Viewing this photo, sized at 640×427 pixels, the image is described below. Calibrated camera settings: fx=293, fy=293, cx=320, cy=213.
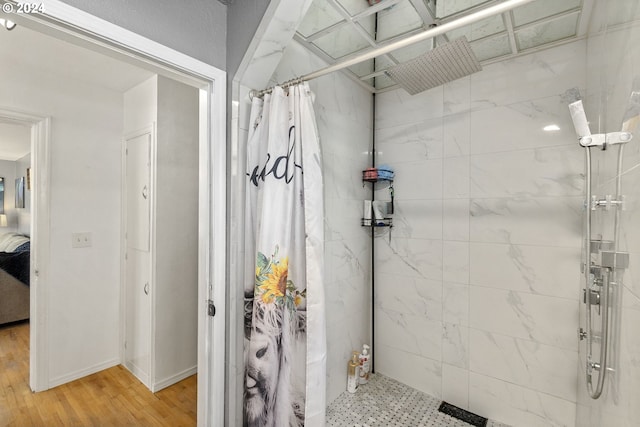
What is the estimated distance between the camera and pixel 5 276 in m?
3.50

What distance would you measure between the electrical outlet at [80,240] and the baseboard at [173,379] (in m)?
1.27

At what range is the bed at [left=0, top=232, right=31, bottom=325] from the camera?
3.44 meters

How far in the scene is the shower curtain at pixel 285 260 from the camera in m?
1.29

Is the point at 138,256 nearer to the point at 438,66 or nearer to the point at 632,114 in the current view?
the point at 438,66

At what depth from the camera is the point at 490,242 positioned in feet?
5.95

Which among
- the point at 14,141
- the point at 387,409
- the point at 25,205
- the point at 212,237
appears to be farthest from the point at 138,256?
the point at 25,205

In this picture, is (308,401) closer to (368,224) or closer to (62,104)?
(368,224)

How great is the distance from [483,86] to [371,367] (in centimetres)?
215

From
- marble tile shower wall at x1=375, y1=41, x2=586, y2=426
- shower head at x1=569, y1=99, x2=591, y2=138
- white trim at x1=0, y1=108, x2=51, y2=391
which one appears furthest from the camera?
white trim at x1=0, y1=108, x2=51, y2=391

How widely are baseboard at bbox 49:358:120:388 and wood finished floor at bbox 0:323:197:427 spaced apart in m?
0.04

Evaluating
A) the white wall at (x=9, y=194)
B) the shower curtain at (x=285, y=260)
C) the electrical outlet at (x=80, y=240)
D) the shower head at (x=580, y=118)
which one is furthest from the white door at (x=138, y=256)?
the white wall at (x=9, y=194)

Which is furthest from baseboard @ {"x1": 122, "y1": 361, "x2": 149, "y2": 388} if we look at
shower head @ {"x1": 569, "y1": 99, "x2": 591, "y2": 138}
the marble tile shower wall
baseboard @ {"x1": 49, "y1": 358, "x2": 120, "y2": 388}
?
shower head @ {"x1": 569, "y1": 99, "x2": 591, "y2": 138}

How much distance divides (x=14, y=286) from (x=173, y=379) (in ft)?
9.27

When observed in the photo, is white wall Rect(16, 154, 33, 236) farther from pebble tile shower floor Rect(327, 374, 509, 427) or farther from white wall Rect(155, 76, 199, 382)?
pebble tile shower floor Rect(327, 374, 509, 427)
